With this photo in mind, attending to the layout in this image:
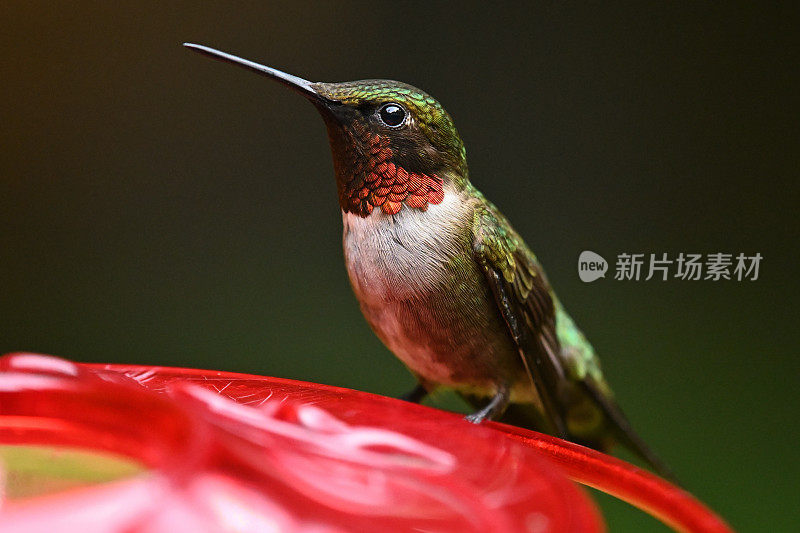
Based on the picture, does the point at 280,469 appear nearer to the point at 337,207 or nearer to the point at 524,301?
the point at 524,301

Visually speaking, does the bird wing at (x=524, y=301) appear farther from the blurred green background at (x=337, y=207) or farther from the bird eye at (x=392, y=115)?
the blurred green background at (x=337, y=207)

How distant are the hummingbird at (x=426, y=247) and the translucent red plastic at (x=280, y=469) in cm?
54

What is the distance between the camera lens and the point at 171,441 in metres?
0.54

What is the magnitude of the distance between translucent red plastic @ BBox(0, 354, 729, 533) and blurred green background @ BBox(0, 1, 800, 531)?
1.35 m

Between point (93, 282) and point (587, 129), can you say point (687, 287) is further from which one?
point (93, 282)

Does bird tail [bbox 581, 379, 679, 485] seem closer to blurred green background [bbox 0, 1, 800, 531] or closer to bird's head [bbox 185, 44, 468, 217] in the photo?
blurred green background [bbox 0, 1, 800, 531]

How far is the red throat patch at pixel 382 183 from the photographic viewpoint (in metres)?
1.36

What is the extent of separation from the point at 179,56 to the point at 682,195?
1.42 metres

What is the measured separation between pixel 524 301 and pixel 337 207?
86 cm

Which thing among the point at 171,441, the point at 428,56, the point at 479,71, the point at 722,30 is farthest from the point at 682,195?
the point at 171,441

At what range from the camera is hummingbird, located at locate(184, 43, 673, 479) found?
135 cm

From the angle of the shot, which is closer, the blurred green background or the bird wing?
the bird wing

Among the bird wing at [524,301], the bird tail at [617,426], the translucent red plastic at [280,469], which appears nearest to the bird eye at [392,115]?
the bird wing at [524,301]

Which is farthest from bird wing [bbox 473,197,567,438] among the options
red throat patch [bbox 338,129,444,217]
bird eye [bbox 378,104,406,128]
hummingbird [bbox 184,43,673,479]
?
bird eye [bbox 378,104,406,128]
